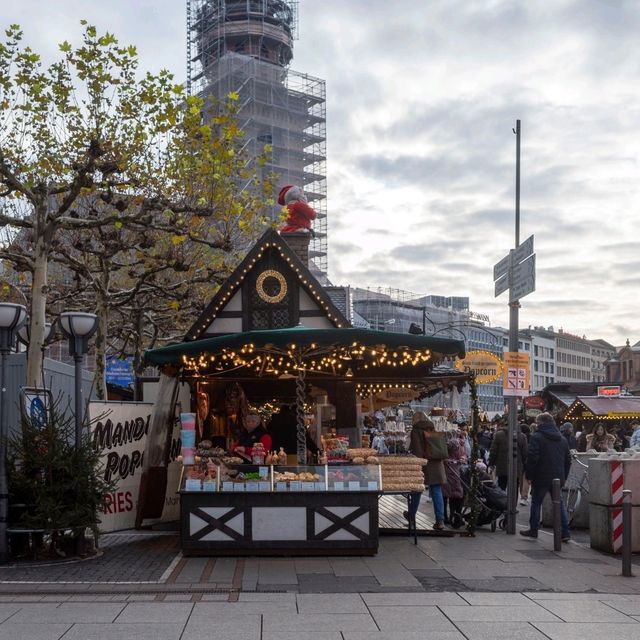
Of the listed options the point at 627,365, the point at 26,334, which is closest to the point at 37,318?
the point at 26,334

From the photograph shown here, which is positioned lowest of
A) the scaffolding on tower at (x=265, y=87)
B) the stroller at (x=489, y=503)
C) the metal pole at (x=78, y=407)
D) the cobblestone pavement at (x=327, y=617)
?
the cobblestone pavement at (x=327, y=617)

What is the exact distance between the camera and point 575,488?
669 inches

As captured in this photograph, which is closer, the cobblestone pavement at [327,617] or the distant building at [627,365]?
the cobblestone pavement at [327,617]

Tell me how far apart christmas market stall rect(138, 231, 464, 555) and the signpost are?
139 cm

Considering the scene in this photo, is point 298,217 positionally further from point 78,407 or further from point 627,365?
point 627,365

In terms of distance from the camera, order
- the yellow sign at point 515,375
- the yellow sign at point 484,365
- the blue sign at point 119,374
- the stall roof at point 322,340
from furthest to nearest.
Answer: the blue sign at point 119,374, the yellow sign at point 484,365, the yellow sign at point 515,375, the stall roof at point 322,340

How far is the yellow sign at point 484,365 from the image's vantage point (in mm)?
22812

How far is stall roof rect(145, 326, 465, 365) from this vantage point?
13.3 metres

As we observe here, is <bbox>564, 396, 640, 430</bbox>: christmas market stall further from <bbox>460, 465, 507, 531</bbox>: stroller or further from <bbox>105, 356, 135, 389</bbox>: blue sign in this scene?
<bbox>460, 465, 507, 531</bbox>: stroller


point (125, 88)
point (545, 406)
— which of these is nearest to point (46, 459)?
point (125, 88)

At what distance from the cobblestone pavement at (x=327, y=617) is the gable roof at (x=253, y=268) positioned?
10.8m

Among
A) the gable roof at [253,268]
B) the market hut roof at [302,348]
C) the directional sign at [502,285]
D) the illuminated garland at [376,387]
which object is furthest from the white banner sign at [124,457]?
the directional sign at [502,285]

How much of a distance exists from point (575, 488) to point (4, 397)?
10033 millimetres

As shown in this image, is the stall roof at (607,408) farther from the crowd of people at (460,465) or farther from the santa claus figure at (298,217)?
the crowd of people at (460,465)
